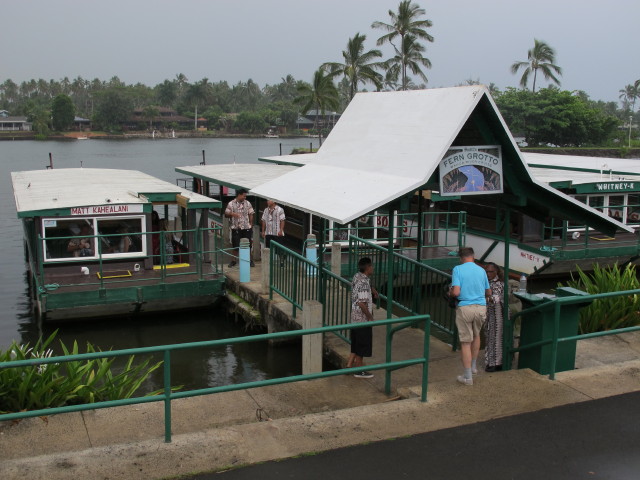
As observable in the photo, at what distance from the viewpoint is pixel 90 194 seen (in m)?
15.3

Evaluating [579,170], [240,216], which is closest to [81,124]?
[579,170]

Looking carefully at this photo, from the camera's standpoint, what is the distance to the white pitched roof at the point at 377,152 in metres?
7.52

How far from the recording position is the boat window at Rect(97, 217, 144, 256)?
1474 centimetres

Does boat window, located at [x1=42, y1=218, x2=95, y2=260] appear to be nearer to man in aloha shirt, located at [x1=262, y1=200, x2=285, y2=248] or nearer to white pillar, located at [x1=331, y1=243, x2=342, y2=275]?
man in aloha shirt, located at [x1=262, y1=200, x2=285, y2=248]

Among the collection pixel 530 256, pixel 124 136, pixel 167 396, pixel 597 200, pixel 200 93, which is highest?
pixel 200 93

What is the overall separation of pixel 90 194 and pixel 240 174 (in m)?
8.12

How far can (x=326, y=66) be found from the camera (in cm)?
5859

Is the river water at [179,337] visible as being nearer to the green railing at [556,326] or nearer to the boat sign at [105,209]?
the boat sign at [105,209]

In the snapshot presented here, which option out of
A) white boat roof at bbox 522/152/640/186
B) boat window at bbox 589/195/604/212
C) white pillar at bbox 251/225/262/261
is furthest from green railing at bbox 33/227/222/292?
boat window at bbox 589/195/604/212

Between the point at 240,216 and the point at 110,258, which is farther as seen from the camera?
the point at 240,216

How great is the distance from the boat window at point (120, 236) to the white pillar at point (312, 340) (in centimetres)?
614

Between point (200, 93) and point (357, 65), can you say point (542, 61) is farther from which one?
point (200, 93)

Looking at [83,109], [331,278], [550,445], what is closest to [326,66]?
[331,278]

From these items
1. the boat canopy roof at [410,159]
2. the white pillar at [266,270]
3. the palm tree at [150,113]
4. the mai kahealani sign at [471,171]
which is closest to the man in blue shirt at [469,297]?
the mai kahealani sign at [471,171]
